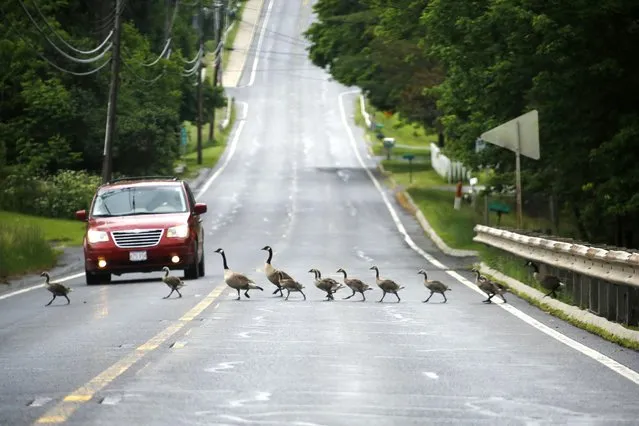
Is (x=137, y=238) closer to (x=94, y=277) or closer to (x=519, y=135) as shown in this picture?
(x=94, y=277)

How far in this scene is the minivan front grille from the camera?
30.6 meters

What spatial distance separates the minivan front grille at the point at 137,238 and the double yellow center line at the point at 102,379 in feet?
32.8

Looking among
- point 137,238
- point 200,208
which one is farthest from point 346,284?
point 200,208

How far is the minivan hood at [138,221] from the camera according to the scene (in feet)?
101

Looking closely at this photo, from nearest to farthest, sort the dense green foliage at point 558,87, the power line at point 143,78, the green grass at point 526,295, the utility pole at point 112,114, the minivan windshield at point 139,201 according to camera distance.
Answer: the green grass at point 526,295, the minivan windshield at point 139,201, the dense green foliage at point 558,87, the utility pole at point 112,114, the power line at point 143,78

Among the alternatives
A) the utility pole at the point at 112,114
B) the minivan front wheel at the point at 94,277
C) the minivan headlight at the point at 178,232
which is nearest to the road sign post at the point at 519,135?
the minivan headlight at the point at 178,232

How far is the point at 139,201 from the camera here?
105 ft

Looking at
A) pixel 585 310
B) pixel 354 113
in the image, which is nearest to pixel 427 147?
pixel 354 113

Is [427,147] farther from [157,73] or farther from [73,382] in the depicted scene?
[73,382]

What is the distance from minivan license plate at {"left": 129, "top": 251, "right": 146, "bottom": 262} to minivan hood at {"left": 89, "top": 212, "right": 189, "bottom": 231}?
0.51 metres

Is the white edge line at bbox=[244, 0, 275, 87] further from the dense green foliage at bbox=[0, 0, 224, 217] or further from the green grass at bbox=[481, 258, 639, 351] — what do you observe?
the green grass at bbox=[481, 258, 639, 351]

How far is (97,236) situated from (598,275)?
13.5m

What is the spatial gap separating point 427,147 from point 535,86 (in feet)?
220

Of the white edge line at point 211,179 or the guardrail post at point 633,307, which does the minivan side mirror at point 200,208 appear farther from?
the guardrail post at point 633,307
